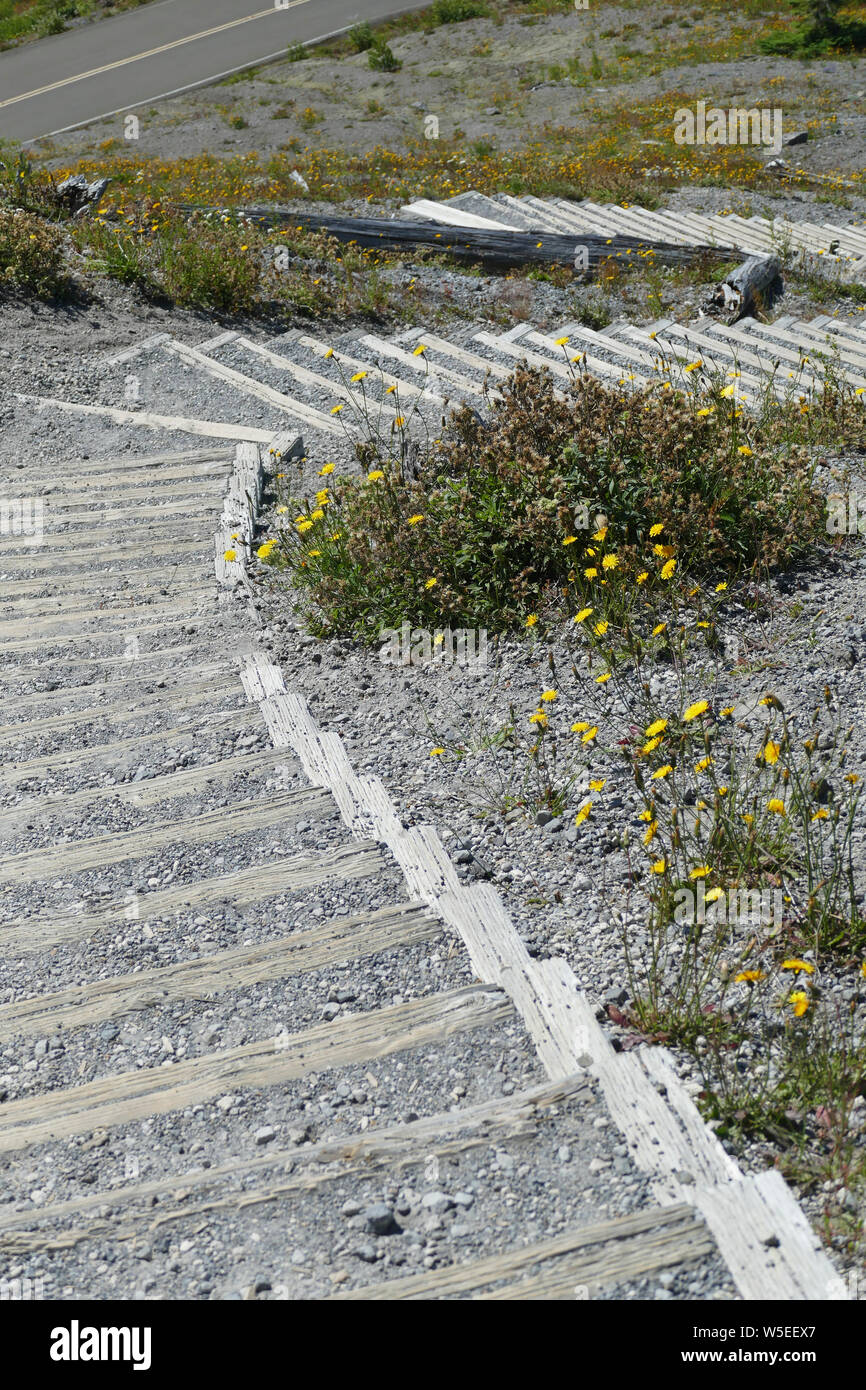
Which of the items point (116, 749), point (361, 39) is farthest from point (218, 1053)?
point (361, 39)

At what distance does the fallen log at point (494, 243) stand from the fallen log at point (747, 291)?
0.96 meters

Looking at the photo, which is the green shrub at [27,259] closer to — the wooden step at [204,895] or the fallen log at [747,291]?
the fallen log at [747,291]

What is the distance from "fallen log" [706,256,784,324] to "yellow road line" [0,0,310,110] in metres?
21.6

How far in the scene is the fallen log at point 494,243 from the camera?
38.4 ft

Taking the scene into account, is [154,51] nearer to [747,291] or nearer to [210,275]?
[210,275]

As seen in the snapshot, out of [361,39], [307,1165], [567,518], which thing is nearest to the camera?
[307,1165]

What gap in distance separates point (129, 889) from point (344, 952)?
0.99 metres

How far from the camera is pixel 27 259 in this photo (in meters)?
10.2

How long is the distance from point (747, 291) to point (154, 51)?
24.2 metres

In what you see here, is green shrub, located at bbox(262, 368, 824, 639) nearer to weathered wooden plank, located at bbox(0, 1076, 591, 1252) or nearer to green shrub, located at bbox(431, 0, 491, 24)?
weathered wooden plank, located at bbox(0, 1076, 591, 1252)

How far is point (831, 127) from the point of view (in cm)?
1898

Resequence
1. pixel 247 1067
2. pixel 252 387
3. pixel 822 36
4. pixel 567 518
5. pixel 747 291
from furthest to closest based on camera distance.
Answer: pixel 822 36 → pixel 747 291 → pixel 252 387 → pixel 567 518 → pixel 247 1067

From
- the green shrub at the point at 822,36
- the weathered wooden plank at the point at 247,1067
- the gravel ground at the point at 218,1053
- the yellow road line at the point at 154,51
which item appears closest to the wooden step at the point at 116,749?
the gravel ground at the point at 218,1053
